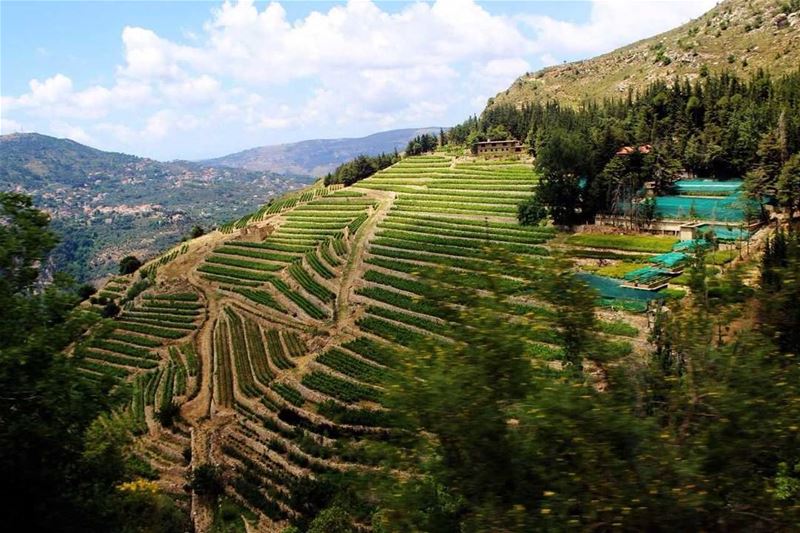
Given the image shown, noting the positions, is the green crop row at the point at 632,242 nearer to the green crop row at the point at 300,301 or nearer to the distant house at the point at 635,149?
the distant house at the point at 635,149

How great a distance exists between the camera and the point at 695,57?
111 m

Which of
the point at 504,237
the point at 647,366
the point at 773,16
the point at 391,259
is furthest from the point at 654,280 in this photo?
the point at 773,16

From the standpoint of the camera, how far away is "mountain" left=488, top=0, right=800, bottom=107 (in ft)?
316

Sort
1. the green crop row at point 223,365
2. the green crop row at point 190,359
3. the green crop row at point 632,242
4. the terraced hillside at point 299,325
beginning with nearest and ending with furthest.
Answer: the terraced hillside at point 299,325
the green crop row at point 223,365
the green crop row at point 632,242
the green crop row at point 190,359

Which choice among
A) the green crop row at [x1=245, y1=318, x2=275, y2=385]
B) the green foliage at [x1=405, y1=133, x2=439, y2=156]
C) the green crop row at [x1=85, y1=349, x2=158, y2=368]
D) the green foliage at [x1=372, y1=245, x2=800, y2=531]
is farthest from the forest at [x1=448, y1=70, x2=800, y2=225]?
the green foliage at [x1=372, y1=245, x2=800, y2=531]

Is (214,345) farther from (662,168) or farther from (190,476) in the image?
(662,168)

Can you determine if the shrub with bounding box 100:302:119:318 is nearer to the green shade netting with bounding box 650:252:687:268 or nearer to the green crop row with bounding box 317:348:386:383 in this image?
the green crop row with bounding box 317:348:386:383

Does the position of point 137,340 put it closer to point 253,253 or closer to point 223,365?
point 223,365

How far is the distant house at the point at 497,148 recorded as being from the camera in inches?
3159

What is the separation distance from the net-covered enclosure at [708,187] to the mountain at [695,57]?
133 feet

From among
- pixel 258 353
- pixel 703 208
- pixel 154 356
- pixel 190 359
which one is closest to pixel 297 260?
pixel 258 353

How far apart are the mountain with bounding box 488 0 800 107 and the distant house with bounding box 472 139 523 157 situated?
27418 mm

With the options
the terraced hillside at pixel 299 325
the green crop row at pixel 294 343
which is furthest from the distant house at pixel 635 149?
the green crop row at pixel 294 343

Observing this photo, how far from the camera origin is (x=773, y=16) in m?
105
